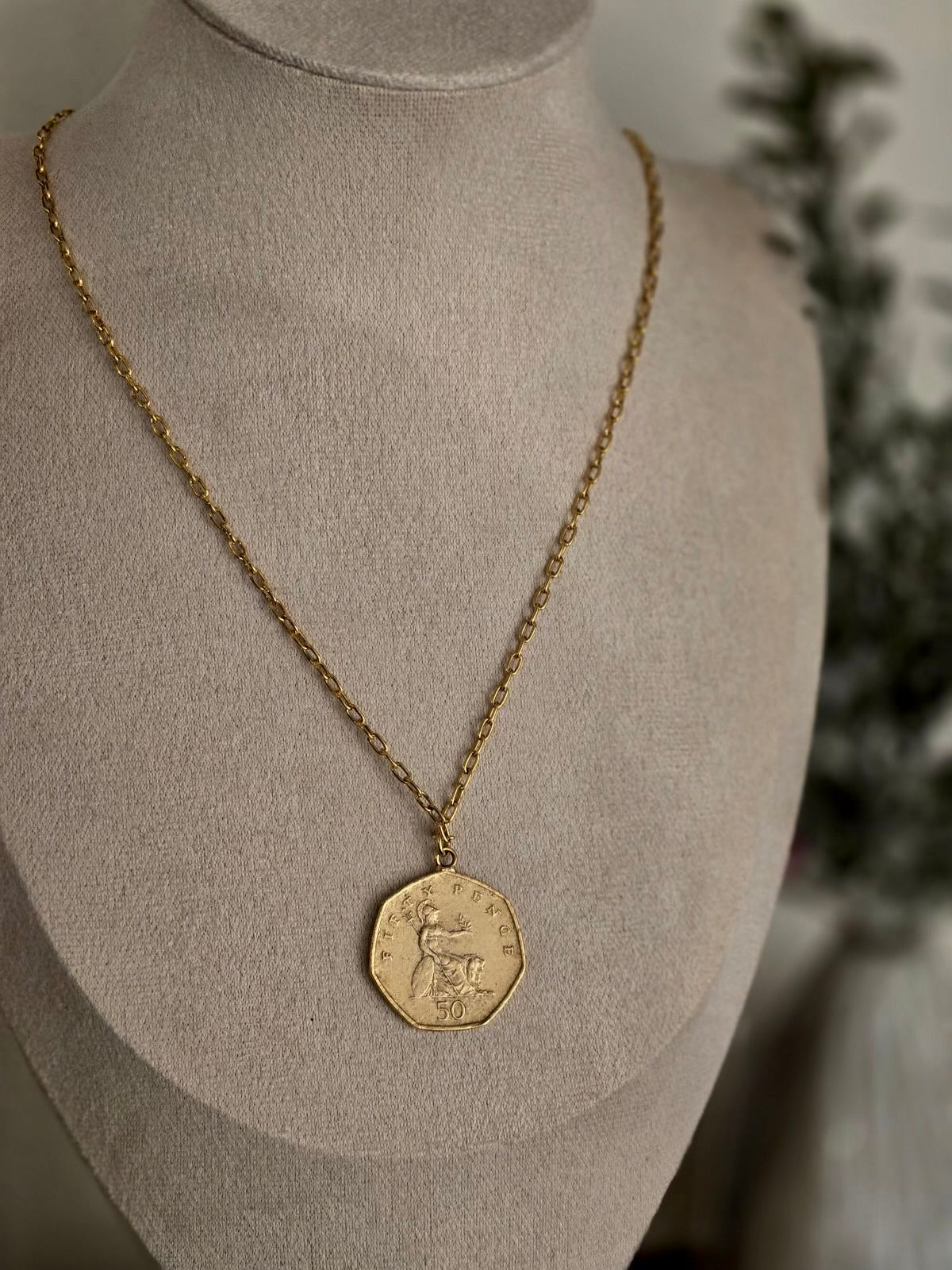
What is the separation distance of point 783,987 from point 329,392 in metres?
1.22

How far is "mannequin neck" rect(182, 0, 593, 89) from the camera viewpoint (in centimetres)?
72

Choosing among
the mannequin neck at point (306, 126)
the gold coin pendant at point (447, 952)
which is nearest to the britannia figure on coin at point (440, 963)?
the gold coin pendant at point (447, 952)

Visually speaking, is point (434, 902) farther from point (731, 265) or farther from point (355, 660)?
point (731, 265)

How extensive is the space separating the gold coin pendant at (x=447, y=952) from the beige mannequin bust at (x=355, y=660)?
0.01 meters

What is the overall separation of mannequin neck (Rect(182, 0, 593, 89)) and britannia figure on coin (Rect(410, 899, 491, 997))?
49cm

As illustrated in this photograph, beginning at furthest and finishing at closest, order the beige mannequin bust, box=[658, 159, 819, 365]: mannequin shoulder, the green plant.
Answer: the green plant
box=[658, 159, 819, 365]: mannequin shoulder
the beige mannequin bust

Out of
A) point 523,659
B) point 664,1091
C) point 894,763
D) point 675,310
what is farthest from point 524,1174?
point 894,763

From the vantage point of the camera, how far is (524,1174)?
28.9 inches

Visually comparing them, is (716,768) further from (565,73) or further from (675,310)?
(565,73)

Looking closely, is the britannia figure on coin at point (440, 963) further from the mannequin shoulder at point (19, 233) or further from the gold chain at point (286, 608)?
the mannequin shoulder at point (19, 233)

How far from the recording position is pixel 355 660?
2.54 ft

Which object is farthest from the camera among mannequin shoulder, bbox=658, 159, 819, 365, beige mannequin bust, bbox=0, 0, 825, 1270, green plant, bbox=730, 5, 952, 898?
green plant, bbox=730, 5, 952, 898

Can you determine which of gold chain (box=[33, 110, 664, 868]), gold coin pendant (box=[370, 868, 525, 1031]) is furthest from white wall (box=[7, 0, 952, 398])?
gold coin pendant (box=[370, 868, 525, 1031])

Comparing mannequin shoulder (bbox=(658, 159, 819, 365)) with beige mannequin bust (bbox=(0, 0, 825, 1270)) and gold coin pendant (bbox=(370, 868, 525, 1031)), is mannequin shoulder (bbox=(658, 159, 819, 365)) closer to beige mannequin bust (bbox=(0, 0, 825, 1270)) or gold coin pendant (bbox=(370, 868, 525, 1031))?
beige mannequin bust (bbox=(0, 0, 825, 1270))
